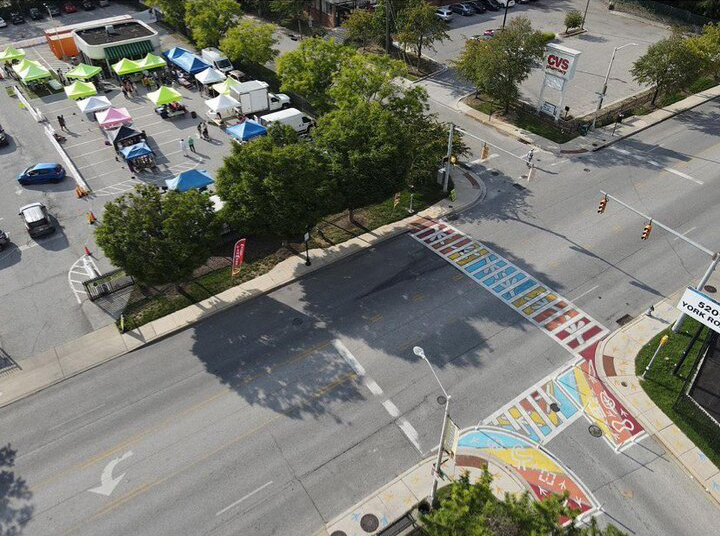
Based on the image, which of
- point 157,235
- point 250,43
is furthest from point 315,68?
point 157,235

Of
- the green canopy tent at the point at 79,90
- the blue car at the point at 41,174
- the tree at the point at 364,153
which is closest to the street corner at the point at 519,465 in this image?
the tree at the point at 364,153

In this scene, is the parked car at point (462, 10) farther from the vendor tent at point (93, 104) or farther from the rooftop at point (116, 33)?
the vendor tent at point (93, 104)

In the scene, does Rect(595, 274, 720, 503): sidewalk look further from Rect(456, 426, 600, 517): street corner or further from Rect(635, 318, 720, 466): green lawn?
Rect(456, 426, 600, 517): street corner

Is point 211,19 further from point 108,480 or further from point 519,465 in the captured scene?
point 519,465

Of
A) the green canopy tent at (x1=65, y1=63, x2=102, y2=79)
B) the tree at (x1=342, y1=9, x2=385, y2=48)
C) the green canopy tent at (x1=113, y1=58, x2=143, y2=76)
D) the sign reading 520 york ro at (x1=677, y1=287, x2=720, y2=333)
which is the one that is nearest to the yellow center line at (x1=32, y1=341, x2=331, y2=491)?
the sign reading 520 york ro at (x1=677, y1=287, x2=720, y2=333)

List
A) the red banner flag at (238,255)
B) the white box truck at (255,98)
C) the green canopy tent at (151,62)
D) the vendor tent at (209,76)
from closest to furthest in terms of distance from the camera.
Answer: the red banner flag at (238,255)
the white box truck at (255,98)
the vendor tent at (209,76)
the green canopy tent at (151,62)

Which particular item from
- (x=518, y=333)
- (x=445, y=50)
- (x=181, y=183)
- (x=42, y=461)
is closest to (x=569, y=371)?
(x=518, y=333)
